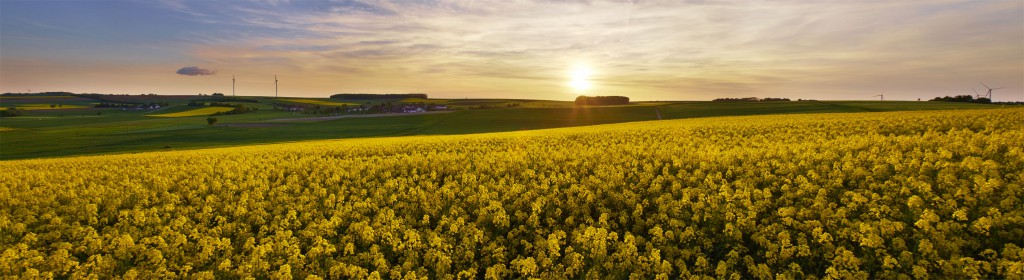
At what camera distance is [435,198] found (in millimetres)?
13656

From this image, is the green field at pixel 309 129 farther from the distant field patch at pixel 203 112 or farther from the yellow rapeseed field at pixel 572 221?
Answer: the yellow rapeseed field at pixel 572 221

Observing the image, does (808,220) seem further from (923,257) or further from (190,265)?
(190,265)

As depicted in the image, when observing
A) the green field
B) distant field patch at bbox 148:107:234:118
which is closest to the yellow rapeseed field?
the green field

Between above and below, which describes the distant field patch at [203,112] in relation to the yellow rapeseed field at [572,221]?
above

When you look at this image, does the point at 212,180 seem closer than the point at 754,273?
No

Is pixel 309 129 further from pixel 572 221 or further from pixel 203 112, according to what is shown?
pixel 203 112

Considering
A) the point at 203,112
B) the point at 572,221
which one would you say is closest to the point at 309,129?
the point at 572,221

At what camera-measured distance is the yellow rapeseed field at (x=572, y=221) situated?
8.78m

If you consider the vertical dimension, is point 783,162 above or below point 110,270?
above

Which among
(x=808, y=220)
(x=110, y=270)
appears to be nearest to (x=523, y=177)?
(x=808, y=220)

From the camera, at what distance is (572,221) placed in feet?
37.3

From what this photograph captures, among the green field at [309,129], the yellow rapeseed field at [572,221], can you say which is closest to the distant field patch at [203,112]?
the green field at [309,129]

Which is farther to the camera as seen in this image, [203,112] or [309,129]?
[203,112]

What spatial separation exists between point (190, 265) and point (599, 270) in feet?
24.9
